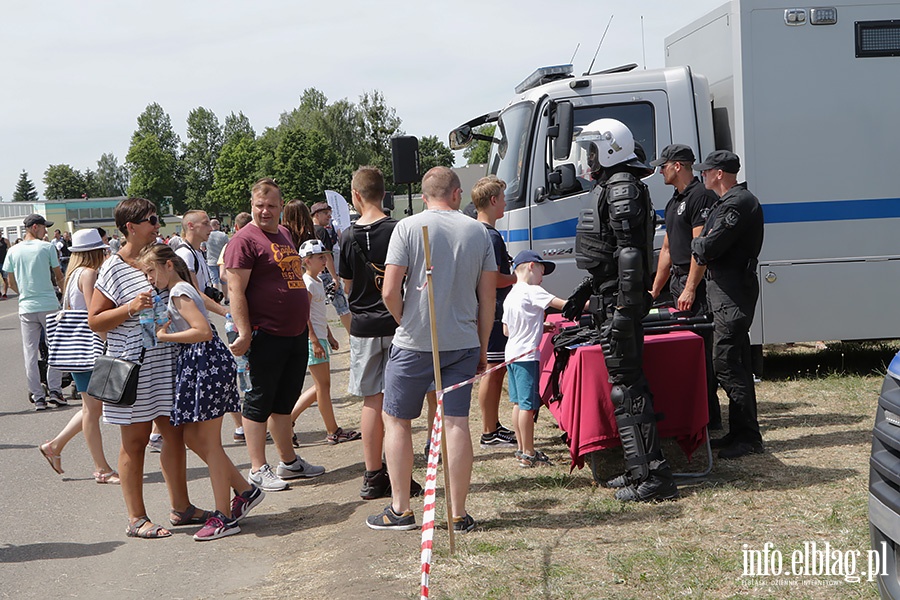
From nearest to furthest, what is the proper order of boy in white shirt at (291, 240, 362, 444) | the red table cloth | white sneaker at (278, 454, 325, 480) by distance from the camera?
the red table cloth → white sneaker at (278, 454, 325, 480) → boy in white shirt at (291, 240, 362, 444)

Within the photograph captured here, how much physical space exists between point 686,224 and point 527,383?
2026 millimetres

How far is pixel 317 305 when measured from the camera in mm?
8188

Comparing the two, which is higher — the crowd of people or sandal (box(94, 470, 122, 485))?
the crowd of people

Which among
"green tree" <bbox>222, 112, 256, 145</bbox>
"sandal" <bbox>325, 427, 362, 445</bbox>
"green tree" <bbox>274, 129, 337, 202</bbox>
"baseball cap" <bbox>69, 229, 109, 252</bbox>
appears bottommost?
"sandal" <bbox>325, 427, 362, 445</bbox>

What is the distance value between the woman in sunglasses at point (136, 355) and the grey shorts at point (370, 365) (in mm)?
1209

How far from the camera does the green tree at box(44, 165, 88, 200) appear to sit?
6063 inches

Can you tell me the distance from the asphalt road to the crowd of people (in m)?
0.18

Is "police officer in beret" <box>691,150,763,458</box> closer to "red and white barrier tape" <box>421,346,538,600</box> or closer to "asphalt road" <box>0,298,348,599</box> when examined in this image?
"red and white barrier tape" <box>421,346,538,600</box>

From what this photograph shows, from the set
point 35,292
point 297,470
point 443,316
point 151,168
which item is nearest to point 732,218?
point 443,316

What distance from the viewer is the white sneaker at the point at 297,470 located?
7.30m

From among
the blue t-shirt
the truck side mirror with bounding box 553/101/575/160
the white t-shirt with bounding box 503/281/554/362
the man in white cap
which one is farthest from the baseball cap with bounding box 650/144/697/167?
the blue t-shirt

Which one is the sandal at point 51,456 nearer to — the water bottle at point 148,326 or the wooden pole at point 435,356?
the water bottle at point 148,326

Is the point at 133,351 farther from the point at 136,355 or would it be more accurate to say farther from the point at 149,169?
the point at 149,169

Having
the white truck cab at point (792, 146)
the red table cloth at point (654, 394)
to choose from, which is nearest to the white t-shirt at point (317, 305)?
the white truck cab at point (792, 146)
